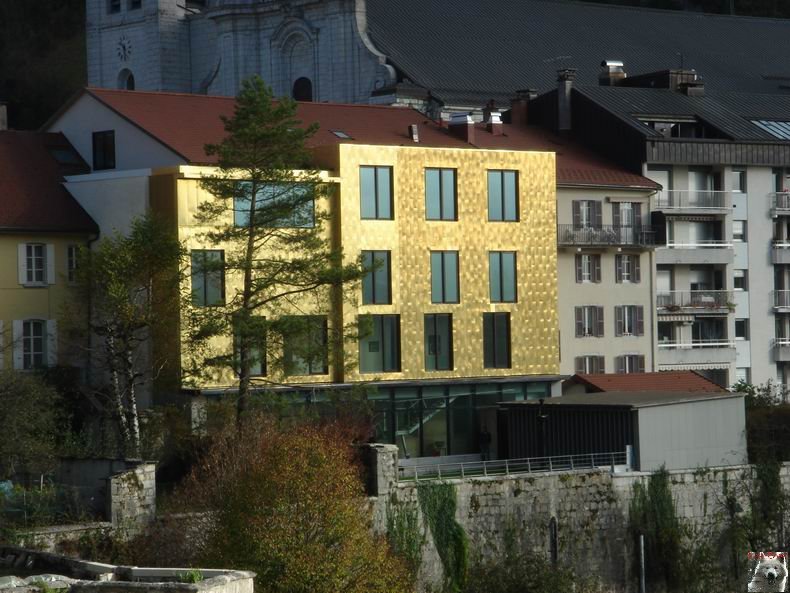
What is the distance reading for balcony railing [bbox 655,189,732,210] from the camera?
80.8m

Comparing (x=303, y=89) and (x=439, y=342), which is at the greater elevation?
(x=303, y=89)

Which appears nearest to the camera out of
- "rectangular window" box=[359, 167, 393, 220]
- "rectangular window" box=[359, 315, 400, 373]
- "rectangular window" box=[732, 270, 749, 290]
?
"rectangular window" box=[359, 315, 400, 373]

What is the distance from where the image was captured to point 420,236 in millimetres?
67688

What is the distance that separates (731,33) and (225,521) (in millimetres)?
77339

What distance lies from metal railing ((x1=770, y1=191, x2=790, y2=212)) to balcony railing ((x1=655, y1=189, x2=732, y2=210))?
2329 mm

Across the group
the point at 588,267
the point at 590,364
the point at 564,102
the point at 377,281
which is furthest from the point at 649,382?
the point at 564,102

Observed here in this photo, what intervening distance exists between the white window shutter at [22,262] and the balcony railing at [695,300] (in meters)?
27.4

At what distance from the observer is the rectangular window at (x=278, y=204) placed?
198 ft

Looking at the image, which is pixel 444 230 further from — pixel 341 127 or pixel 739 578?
pixel 739 578

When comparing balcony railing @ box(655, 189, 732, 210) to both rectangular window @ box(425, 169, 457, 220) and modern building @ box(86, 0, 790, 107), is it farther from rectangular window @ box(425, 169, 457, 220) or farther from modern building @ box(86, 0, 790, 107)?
modern building @ box(86, 0, 790, 107)

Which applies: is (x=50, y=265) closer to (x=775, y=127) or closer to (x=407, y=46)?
(x=775, y=127)

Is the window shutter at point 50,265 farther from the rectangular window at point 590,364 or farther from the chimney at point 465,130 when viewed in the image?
the rectangular window at point 590,364

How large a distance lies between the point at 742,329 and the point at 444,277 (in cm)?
2013

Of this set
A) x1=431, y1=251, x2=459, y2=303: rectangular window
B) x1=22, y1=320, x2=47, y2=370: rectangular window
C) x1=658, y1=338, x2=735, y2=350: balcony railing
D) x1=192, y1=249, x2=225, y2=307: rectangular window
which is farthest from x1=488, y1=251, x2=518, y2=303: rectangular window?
x1=22, y1=320, x2=47, y2=370: rectangular window
